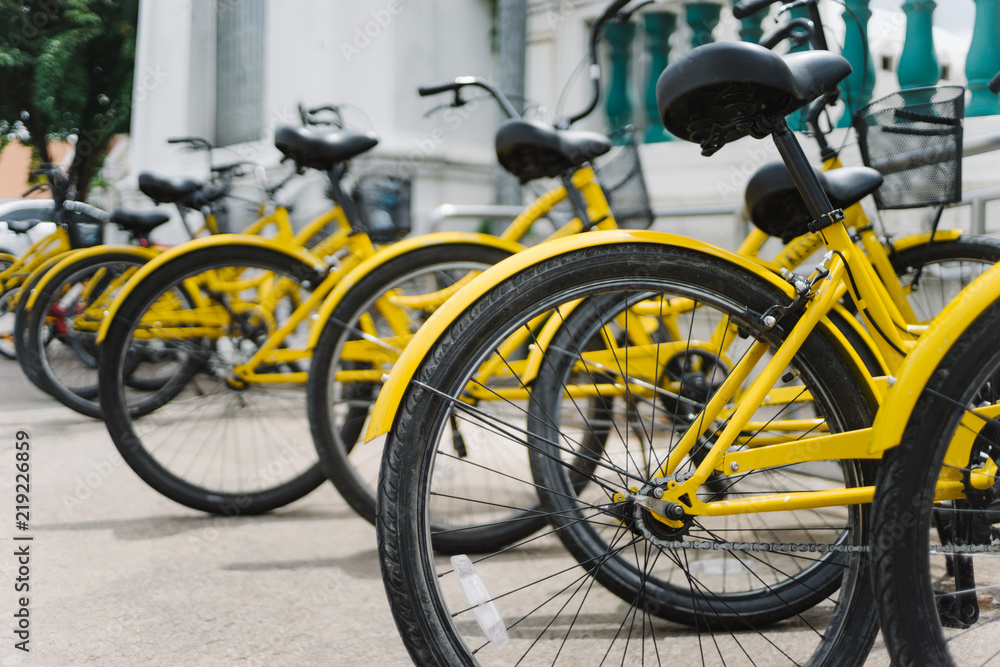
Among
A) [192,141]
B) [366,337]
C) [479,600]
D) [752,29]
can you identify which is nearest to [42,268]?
[192,141]

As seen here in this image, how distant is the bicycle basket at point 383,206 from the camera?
11.3 ft

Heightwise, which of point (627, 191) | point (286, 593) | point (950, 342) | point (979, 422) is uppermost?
point (627, 191)

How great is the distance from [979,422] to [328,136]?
2.37 meters

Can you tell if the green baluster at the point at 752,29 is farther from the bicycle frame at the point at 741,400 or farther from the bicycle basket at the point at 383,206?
the bicycle frame at the point at 741,400

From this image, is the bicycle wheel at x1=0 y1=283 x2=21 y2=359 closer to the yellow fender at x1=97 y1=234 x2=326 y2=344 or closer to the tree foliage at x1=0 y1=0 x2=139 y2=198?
the tree foliage at x1=0 y1=0 x2=139 y2=198

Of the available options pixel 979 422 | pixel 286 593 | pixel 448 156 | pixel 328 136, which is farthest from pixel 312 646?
pixel 448 156

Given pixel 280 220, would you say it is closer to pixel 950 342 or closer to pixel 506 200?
pixel 506 200

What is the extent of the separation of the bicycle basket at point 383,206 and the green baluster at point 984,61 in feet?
7.70

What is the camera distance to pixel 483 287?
144 centimetres

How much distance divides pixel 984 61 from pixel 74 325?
4.36m

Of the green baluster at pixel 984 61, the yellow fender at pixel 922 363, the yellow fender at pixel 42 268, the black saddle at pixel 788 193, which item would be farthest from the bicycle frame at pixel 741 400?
the yellow fender at pixel 42 268

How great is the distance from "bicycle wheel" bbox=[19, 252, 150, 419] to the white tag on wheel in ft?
10.6

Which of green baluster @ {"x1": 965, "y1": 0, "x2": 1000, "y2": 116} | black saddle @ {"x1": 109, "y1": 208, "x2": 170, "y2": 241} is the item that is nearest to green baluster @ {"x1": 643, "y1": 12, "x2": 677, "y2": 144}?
green baluster @ {"x1": 965, "y1": 0, "x2": 1000, "y2": 116}

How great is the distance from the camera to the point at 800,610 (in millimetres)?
1853
